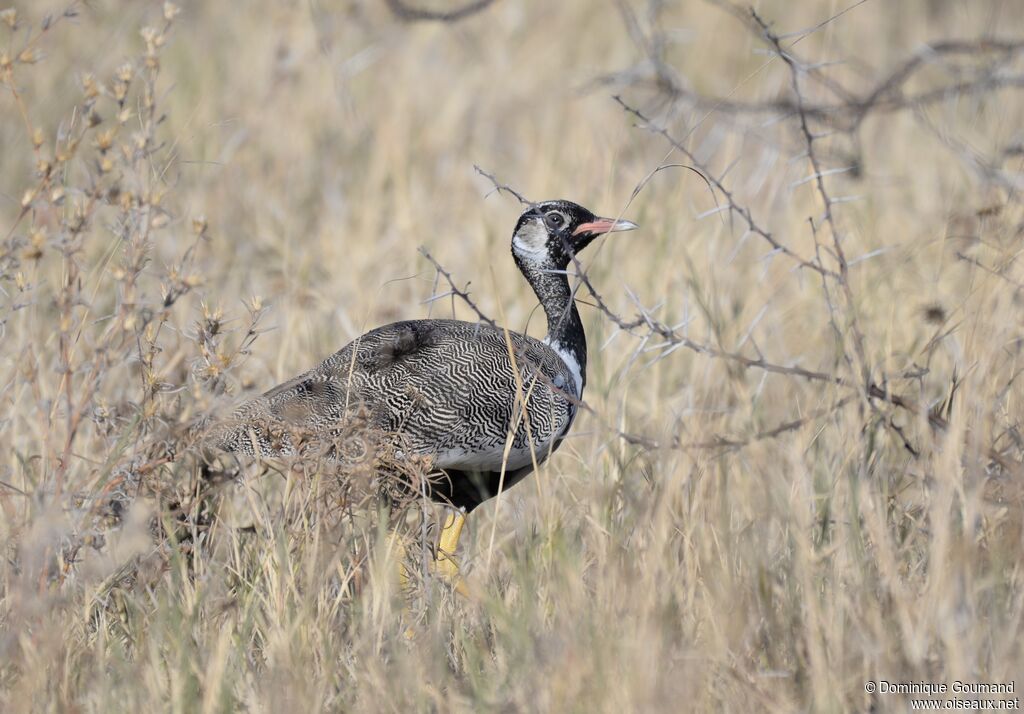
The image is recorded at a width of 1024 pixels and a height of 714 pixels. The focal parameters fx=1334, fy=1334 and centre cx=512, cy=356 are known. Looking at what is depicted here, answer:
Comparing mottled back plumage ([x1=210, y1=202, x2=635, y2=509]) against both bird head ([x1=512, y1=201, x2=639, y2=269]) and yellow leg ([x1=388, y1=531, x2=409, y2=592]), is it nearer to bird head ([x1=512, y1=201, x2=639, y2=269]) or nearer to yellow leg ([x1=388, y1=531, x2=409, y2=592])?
yellow leg ([x1=388, y1=531, x2=409, y2=592])

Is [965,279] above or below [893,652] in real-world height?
above

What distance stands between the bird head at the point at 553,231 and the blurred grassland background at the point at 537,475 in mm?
480

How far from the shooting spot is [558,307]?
4520mm

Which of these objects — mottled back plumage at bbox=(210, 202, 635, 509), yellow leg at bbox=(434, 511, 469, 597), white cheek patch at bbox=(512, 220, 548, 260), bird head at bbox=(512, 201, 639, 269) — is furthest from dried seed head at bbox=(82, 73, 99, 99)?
white cheek patch at bbox=(512, 220, 548, 260)

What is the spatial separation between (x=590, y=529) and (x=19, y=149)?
4.25 m

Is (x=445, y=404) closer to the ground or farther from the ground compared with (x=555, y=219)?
closer to the ground

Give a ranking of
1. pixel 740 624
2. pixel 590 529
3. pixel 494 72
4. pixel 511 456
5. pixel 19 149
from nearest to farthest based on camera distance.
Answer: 1. pixel 740 624
2. pixel 590 529
3. pixel 511 456
4. pixel 19 149
5. pixel 494 72

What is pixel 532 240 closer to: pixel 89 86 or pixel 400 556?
pixel 400 556

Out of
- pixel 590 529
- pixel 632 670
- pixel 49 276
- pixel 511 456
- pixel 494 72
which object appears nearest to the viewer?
pixel 632 670

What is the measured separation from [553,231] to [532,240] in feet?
0.42

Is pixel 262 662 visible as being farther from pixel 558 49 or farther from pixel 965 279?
pixel 558 49

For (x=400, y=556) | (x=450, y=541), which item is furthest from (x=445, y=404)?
(x=450, y=541)

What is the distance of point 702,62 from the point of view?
8273 mm

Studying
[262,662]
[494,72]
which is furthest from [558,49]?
[262,662]
